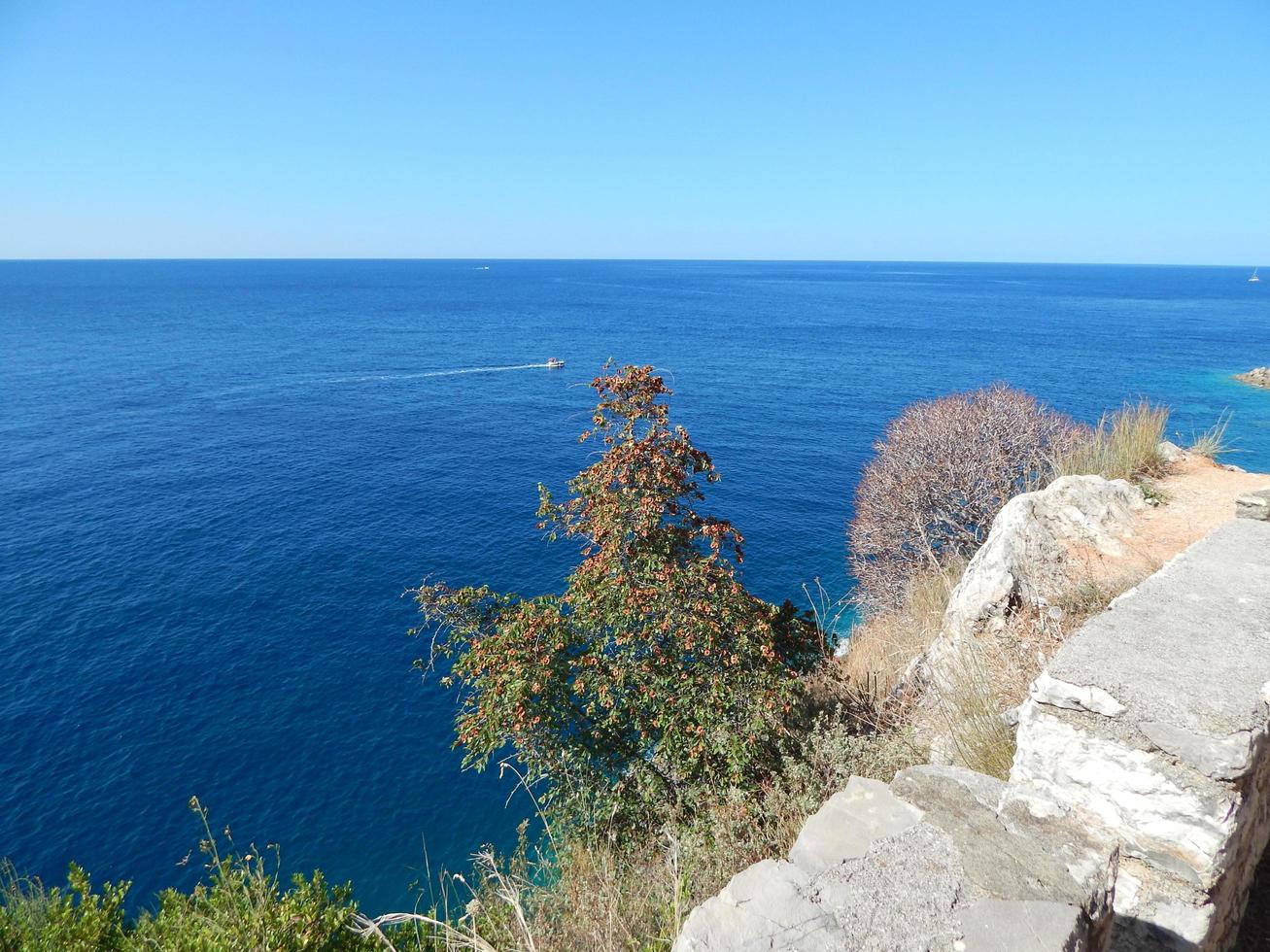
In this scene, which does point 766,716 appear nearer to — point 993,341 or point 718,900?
point 718,900

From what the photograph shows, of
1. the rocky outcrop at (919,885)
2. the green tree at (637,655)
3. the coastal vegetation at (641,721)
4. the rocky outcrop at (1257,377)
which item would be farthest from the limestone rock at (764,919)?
the rocky outcrop at (1257,377)

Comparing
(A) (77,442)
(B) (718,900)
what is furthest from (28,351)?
(B) (718,900)

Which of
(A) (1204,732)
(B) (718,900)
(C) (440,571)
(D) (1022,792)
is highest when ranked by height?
(A) (1204,732)

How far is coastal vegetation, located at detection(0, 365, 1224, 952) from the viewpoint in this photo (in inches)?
311

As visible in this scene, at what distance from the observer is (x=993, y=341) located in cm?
9894

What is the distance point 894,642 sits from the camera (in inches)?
598

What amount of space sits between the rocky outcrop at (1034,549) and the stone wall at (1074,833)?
514cm

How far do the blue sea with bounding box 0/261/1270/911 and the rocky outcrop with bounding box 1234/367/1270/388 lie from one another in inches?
87.1

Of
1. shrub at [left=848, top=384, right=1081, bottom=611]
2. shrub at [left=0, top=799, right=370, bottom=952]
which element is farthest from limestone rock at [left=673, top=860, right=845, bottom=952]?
shrub at [left=848, top=384, right=1081, bottom=611]

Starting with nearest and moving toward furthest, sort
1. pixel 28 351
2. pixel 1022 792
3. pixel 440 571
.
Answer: pixel 1022 792 < pixel 440 571 < pixel 28 351

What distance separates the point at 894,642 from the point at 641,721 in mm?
6750

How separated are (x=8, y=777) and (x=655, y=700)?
27302 millimetres

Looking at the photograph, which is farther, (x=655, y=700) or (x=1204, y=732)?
(x=655, y=700)

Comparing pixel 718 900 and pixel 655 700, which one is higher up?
pixel 718 900
